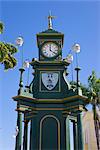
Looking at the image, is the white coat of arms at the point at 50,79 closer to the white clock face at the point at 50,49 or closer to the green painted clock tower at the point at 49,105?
the green painted clock tower at the point at 49,105

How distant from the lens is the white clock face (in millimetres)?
22969

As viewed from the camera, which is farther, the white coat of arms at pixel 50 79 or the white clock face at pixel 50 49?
the white clock face at pixel 50 49

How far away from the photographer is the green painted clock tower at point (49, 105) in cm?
2073

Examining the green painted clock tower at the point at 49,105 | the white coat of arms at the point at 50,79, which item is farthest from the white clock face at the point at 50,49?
the white coat of arms at the point at 50,79

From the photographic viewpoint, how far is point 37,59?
22.7 meters

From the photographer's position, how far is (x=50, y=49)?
2306 centimetres

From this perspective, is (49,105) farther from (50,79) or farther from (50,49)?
(50,49)

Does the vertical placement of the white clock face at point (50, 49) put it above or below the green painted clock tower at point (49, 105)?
above

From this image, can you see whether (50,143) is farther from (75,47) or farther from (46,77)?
(75,47)

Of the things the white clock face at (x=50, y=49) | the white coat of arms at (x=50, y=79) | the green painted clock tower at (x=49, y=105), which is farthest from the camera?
the white clock face at (x=50, y=49)

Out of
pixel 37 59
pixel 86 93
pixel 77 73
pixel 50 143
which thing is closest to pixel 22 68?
pixel 37 59

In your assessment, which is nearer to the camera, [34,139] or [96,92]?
[34,139]

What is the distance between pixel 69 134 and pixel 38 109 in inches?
94.5

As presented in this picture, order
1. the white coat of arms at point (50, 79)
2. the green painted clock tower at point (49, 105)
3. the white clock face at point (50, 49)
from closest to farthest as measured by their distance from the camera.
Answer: the green painted clock tower at point (49, 105) → the white coat of arms at point (50, 79) → the white clock face at point (50, 49)
